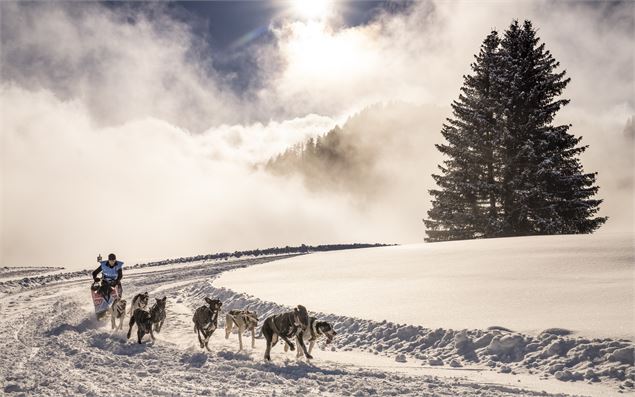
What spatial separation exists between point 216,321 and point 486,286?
6.79m

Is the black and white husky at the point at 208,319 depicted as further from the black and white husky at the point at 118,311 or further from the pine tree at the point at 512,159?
the pine tree at the point at 512,159

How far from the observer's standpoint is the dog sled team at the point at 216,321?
9.22 metres

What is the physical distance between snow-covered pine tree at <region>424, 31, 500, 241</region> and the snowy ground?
64.0 feet

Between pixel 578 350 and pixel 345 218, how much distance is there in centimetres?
13278

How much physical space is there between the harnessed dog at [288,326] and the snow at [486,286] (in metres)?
2.68

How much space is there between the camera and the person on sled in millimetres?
14055

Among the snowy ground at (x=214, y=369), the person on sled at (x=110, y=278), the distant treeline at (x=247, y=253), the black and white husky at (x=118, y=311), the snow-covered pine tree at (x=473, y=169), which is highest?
the snow-covered pine tree at (x=473, y=169)

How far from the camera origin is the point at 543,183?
27.8 m

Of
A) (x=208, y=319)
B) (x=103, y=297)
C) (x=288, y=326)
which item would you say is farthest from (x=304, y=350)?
(x=103, y=297)

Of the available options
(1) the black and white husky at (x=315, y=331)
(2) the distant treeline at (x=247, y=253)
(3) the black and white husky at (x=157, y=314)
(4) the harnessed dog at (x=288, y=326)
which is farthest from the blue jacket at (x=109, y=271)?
(2) the distant treeline at (x=247, y=253)

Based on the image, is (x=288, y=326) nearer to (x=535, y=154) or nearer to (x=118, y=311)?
(x=118, y=311)

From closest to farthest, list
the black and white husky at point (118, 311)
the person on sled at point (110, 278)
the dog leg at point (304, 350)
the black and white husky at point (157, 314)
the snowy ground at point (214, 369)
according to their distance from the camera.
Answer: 1. the snowy ground at point (214, 369)
2. the dog leg at point (304, 350)
3. the black and white husky at point (157, 314)
4. the black and white husky at point (118, 311)
5. the person on sled at point (110, 278)

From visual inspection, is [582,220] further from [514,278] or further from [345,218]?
[345,218]

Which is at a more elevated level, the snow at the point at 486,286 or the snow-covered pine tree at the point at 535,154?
the snow-covered pine tree at the point at 535,154
